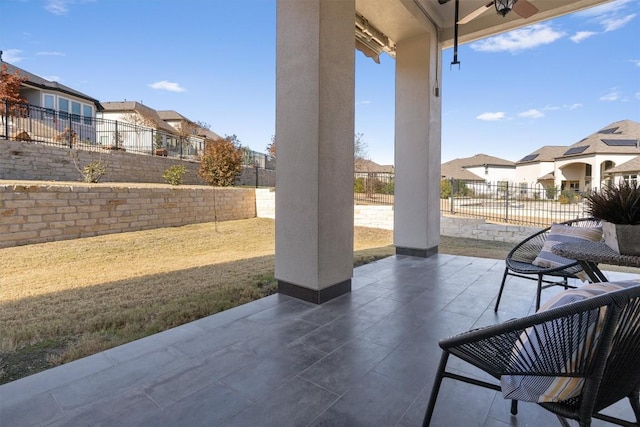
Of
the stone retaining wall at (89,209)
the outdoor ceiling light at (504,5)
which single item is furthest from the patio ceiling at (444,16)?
the stone retaining wall at (89,209)

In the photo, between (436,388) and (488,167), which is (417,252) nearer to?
(436,388)

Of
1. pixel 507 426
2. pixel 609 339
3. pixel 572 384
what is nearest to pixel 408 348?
pixel 507 426

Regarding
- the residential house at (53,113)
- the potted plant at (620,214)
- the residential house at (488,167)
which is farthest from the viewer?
the residential house at (488,167)

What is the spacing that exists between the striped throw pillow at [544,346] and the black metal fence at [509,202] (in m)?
8.60

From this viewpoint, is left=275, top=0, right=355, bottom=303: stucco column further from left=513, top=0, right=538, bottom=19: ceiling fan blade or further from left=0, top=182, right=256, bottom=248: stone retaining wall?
left=0, top=182, right=256, bottom=248: stone retaining wall

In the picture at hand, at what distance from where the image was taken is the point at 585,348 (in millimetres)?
922

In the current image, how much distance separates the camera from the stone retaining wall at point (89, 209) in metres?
5.71

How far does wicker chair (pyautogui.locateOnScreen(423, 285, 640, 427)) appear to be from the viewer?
87cm

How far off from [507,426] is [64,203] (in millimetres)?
7767

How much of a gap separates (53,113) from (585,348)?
13.7m

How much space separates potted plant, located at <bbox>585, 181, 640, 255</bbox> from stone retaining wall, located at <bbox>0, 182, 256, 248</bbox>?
7.96 metres

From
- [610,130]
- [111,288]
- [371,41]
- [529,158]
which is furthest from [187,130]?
[610,130]

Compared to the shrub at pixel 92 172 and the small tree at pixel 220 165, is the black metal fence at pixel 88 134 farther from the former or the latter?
the small tree at pixel 220 165

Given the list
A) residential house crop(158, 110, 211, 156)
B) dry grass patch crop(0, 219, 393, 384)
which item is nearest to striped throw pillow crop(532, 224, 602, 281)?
dry grass patch crop(0, 219, 393, 384)
